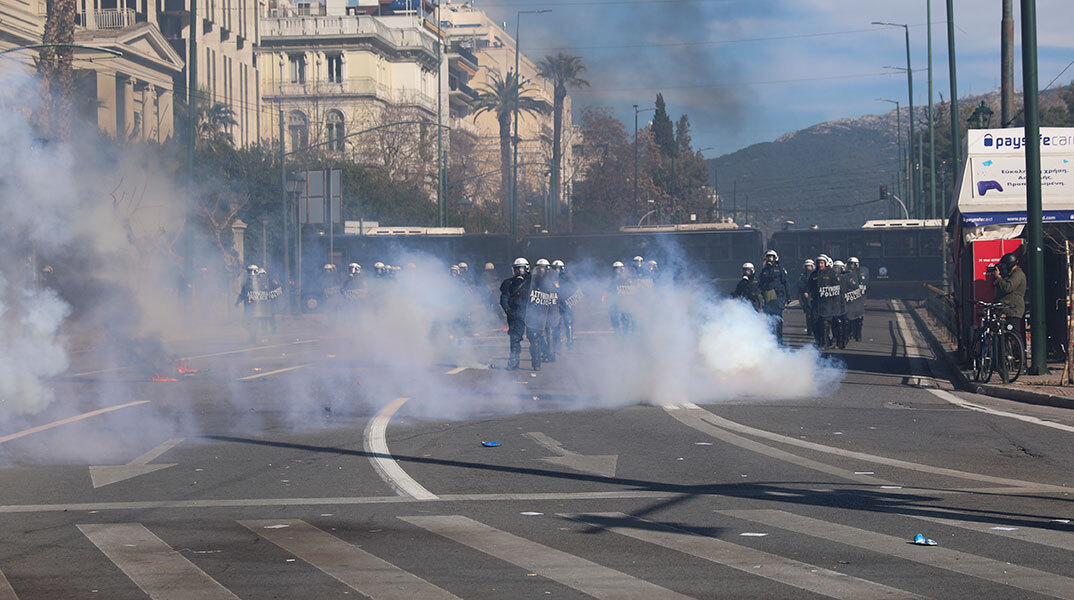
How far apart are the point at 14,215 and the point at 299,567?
9.52 metres

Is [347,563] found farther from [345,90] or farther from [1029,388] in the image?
[345,90]

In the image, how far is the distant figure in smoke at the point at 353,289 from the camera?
2694 cm

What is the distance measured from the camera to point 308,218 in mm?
40875

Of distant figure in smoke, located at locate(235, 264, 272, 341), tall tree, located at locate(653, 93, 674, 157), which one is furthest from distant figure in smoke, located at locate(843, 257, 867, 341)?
tall tree, located at locate(653, 93, 674, 157)

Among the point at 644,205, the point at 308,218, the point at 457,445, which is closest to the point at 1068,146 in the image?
the point at 457,445

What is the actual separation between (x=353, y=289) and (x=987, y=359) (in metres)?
15.6

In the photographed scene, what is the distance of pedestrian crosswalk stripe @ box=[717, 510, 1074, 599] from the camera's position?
18.5ft

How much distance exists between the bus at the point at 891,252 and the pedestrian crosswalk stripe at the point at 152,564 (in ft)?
148

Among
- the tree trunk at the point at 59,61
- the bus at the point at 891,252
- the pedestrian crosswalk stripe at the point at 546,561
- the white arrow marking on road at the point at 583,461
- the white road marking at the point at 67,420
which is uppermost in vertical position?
the tree trunk at the point at 59,61

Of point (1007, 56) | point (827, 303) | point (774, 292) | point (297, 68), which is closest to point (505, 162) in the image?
point (297, 68)

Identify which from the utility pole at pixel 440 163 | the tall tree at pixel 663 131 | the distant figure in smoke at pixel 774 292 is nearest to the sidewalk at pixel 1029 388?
the distant figure in smoke at pixel 774 292

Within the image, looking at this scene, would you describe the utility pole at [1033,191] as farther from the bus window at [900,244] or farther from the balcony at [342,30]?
the balcony at [342,30]

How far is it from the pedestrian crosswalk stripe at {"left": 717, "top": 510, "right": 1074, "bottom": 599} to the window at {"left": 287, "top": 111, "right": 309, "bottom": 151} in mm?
59800

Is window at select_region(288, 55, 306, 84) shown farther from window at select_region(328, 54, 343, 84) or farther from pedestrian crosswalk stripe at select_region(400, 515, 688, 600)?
pedestrian crosswalk stripe at select_region(400, 515, 688, 600)
